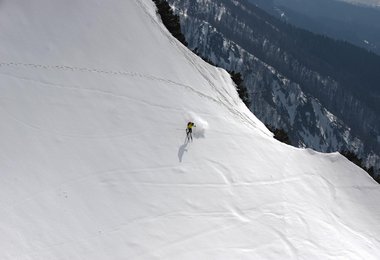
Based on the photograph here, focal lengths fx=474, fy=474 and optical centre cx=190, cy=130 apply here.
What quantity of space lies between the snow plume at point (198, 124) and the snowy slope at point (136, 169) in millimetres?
94

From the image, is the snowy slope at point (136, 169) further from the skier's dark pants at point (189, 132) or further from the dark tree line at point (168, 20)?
the dark tree line at point (168, 20)

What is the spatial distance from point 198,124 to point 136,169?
24.2ft

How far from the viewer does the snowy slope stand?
71.5 ft

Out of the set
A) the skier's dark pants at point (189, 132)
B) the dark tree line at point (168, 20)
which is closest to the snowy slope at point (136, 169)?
the skier's dark pants at point (189, 132)

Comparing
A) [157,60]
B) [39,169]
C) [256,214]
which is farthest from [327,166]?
[39,169]

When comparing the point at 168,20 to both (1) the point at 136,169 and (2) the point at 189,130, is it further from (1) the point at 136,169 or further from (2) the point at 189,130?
(1) the point at 136,169

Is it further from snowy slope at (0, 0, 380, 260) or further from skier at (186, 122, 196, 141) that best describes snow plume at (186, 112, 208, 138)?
skier at (186, 122, 196, 141)

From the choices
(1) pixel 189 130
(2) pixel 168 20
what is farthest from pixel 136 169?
(2) pixel 168 20

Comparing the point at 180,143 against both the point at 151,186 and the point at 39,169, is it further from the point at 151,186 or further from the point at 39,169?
the point at 39,169

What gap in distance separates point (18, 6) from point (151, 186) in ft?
66.7

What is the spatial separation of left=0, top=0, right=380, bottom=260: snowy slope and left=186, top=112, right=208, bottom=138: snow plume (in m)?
0.09

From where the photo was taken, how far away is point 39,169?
24047 millimetres

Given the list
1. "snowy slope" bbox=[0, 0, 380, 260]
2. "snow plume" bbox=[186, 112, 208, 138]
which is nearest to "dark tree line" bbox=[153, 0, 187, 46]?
"snowy slope" bbox=[0, 0, 380, 260]

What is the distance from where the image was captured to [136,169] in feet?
85.4
